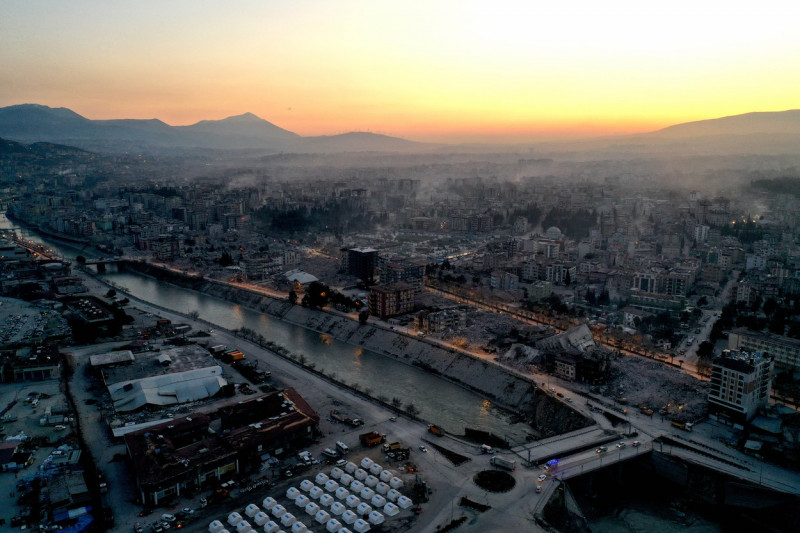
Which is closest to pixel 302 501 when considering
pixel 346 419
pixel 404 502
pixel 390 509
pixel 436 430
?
pixel 390 509

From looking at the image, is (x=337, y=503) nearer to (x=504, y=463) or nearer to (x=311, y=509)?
(x=311, y=509)

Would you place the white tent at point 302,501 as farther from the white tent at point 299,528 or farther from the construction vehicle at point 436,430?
the construction vehicle at point 436,430

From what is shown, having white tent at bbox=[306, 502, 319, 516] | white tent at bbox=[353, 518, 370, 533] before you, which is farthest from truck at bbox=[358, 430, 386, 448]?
white tent at bbox=[353, 518, 370, 533]

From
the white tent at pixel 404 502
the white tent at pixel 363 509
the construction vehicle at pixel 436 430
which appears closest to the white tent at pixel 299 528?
Result: the white tent at pixel 363 509

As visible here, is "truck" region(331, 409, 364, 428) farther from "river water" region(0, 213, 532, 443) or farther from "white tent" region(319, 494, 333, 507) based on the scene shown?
"white tent" region(319, 494, 333, 507)

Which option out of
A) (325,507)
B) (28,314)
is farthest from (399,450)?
(28,314)

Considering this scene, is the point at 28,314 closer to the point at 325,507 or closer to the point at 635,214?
the point at 325,507
